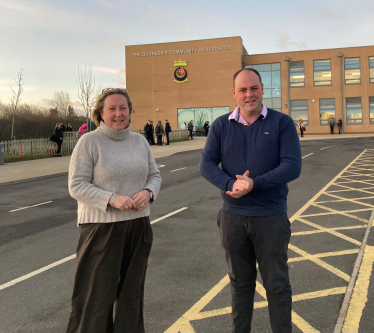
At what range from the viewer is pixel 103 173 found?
265 cm

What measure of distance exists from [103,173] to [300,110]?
44275 mm

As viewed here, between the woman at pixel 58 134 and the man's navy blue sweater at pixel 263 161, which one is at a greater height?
the woman at pixel 58 134

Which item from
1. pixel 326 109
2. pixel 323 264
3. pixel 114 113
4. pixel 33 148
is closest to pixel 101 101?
pixel 114 113

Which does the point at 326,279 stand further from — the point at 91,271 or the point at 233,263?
the point at 91,271

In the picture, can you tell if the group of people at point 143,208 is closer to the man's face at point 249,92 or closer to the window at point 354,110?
the man's face at point 249,92

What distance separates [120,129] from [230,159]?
2.69 ft

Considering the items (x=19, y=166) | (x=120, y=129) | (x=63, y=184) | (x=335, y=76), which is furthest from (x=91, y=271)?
(x=335, y=76)

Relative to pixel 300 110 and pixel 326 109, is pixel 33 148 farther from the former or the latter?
pixel 326 109

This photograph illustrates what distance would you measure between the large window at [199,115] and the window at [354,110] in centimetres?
1370

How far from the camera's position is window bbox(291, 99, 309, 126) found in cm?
4403

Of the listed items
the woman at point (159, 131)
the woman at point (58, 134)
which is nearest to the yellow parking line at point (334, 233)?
the woman at point (58, 134)

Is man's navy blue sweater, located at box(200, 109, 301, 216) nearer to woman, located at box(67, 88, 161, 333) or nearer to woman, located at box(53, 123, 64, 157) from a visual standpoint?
woman, located at box(67, 88, 161, 333)

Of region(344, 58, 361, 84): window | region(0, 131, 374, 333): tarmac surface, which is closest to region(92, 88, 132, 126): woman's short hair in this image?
region(0, 131, 374, 333): tarmac surface

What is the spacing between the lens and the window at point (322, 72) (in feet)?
142
